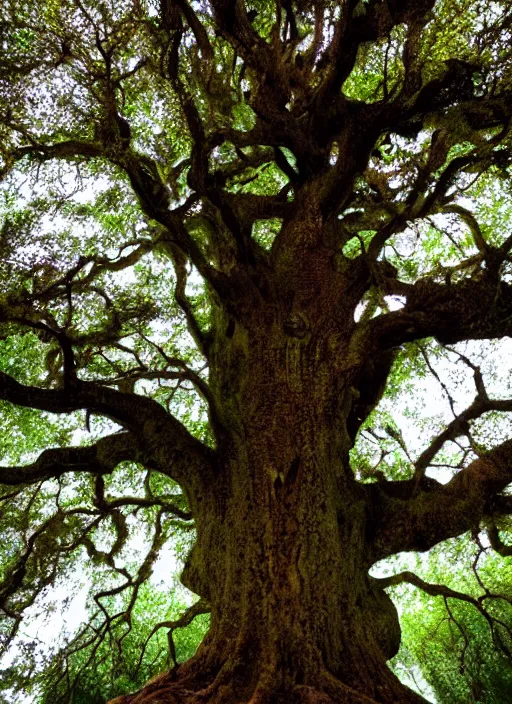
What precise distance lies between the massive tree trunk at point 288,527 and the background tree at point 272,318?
0.07 ft

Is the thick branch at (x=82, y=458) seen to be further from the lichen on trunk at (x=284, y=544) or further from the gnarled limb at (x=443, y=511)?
the gnarled limb at (x=443, y=511)

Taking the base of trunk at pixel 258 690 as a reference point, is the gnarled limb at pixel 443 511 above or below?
above

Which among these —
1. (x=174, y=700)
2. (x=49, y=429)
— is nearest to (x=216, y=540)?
(x=174, y=700)

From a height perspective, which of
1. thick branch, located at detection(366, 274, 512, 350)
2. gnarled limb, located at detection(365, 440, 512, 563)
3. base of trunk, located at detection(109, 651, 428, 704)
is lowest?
base of trunk, located at detection(109, 651, 428, 704)

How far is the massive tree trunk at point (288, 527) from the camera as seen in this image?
3.35 metres

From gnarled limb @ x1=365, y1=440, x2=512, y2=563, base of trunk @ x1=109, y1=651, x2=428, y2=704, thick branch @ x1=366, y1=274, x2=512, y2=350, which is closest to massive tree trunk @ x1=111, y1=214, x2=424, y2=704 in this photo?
base of trunk @ x1=109, y1=651, x2=428, y2=704

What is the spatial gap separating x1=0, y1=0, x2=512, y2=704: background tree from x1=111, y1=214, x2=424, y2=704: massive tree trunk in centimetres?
2

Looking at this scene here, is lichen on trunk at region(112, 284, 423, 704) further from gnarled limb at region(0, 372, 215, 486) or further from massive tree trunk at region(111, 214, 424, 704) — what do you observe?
gnarled limb at region(0, 372, 215, 486)

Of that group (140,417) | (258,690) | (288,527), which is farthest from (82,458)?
(258,690)

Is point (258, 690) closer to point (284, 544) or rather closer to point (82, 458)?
point (284, 544)

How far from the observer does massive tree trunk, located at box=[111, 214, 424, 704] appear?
11.0 feet

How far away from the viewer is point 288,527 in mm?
4031

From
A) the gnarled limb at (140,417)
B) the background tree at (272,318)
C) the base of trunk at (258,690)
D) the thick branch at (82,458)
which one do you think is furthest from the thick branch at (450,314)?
the base of trunk at (258,690)

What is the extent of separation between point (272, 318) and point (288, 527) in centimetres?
240
